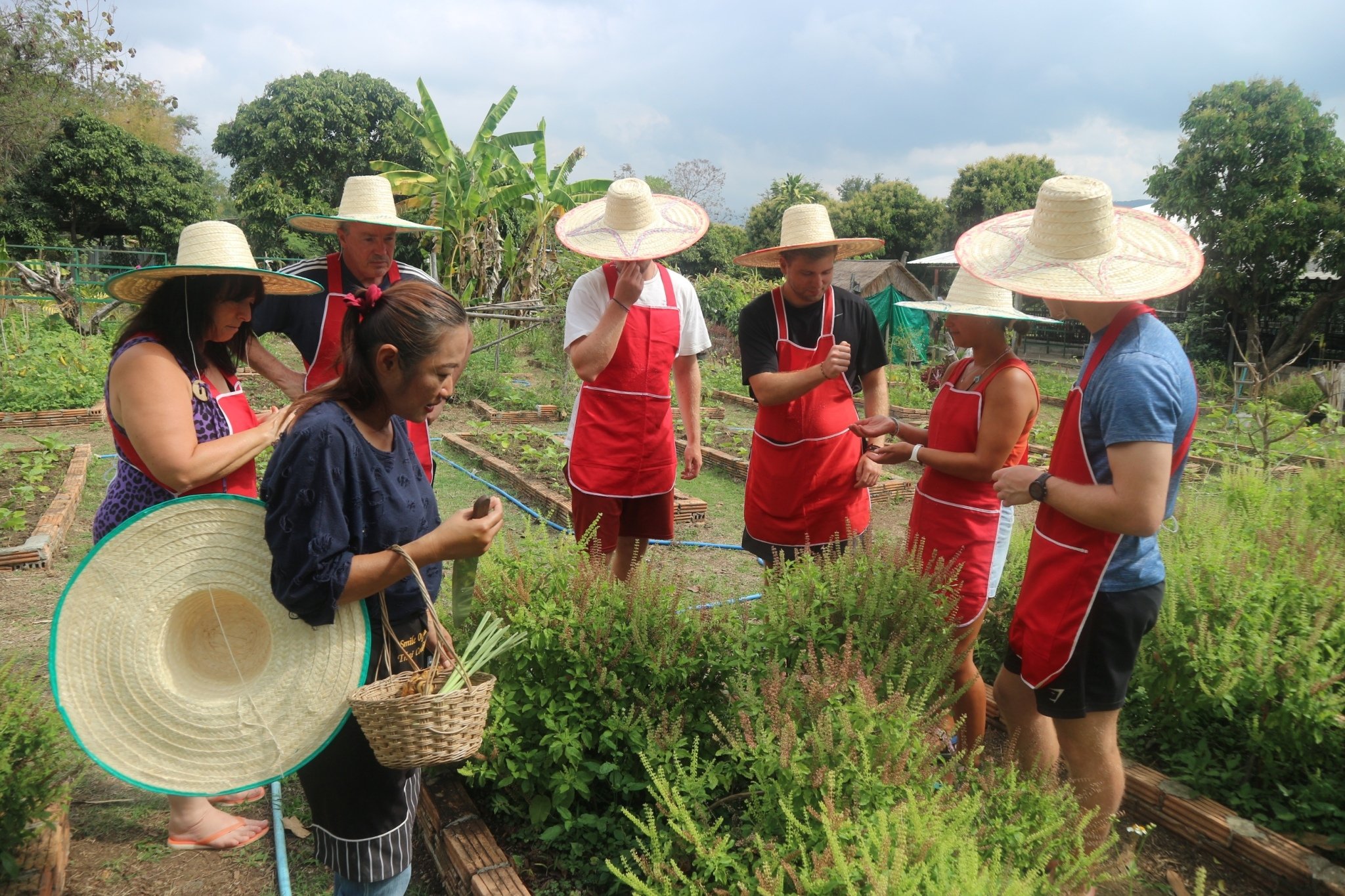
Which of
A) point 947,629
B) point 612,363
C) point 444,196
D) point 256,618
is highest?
point 444,196

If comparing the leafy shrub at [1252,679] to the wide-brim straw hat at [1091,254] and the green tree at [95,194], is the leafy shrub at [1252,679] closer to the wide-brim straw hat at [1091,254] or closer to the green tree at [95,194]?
the wide-brim straw hat at [1091,254]

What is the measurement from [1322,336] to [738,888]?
2378 cm

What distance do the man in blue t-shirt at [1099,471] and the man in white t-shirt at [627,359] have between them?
1473mm

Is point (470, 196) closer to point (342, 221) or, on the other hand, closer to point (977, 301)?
point (342, 221)

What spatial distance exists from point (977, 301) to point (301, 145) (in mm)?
37233

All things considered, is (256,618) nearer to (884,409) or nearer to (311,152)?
(884,409)

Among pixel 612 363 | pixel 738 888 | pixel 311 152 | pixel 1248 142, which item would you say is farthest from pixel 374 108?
pixel 738 888

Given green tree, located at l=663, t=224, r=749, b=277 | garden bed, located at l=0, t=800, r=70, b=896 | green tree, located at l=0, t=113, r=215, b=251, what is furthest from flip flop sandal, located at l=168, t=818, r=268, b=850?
green tree, located at l=663, t=224, r=749, b=277

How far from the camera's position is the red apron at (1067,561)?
2.36 meters

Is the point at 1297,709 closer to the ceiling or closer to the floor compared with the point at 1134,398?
closer to the floor

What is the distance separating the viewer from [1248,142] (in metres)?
19.5

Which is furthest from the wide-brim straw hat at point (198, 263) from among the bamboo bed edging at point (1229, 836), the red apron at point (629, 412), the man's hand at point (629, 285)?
the bamboo bed edging at point (1229, 836)

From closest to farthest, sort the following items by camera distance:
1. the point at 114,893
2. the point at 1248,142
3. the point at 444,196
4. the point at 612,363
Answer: the point at 114,893 → the point at 612,363 → the point at 444,196 → the point at 1248,142

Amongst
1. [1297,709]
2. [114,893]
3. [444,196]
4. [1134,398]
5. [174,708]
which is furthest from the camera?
[444,196]
